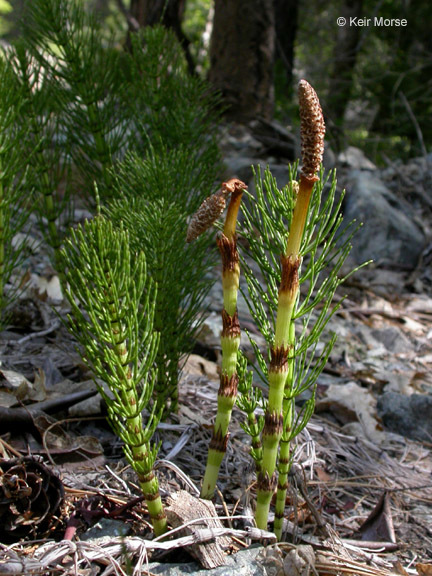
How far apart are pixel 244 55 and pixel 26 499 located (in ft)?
18.0

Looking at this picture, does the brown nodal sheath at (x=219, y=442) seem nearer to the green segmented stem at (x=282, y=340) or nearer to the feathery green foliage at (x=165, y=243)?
the green segmented stem at (x=282, y=340)

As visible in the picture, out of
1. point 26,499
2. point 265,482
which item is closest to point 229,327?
point 265,482

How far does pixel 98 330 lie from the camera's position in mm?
1132

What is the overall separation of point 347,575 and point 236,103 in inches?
210

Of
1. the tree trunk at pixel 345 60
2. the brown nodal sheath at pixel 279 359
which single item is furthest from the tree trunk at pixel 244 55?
the brown nodal sheath at pixel 279 359

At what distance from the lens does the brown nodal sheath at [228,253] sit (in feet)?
4.04

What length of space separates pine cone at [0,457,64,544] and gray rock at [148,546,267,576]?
0.99ft

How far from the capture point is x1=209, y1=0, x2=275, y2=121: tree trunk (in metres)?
5.89

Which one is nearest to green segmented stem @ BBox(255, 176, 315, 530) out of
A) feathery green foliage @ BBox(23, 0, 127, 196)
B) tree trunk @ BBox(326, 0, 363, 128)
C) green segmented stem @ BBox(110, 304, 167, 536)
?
green segmented stem @ BBox(110, 304, 167, 536)

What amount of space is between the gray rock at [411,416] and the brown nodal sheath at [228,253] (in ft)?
5.06

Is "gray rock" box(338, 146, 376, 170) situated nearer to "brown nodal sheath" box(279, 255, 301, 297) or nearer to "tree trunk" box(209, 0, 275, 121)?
"tree trunk" box(209, 0, 275, 121)

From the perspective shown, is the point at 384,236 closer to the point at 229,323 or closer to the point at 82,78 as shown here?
the point at 82,78

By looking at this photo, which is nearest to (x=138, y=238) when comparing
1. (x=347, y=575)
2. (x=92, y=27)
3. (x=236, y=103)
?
(x=347, y=575)

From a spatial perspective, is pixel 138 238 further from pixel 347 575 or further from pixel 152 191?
pixel 347 575
